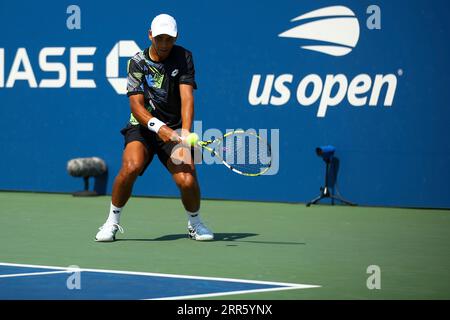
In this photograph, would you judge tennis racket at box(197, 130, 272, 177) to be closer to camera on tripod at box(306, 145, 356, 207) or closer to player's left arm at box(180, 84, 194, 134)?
player's left arm at box(180, 84, 194, 134)

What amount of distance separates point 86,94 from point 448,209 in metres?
4.94

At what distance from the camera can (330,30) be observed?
39.0 ft

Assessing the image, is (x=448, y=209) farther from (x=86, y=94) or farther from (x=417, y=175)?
(x=86, y=94)

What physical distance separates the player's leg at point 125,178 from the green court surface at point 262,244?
0.57 ft

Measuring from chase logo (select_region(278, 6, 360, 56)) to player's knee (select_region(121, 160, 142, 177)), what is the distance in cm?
413

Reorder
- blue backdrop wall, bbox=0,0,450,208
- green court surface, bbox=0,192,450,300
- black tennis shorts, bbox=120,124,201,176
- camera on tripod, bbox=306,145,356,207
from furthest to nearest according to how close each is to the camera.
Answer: camera on tripod, bbox=306,145,356,207 < blue backdrop wall, bbox=0,0,450,208 < black tennis shorts, bbox=120,124,201,176 < green court surface, bbox=0,192,450,300

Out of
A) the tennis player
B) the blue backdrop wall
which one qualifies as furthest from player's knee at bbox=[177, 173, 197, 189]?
Answer: the blue backdrop wall

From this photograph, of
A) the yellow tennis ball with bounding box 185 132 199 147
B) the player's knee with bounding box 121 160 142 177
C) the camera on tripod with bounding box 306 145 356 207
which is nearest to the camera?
the yellow tennis ball with bounding box 185 132 199 147

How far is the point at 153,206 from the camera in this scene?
1188 cm

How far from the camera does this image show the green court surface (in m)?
6.89

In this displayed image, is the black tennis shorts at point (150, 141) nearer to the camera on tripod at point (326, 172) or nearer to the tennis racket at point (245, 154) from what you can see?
the tennis racket at point (245, 154)

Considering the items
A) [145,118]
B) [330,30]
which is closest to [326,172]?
[330,30]

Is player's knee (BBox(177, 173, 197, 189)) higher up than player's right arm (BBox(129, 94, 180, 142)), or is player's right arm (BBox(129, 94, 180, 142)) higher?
player's right arm (BBox(129, 94, 180, 142))

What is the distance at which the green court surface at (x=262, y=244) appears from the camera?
22.6 feet
